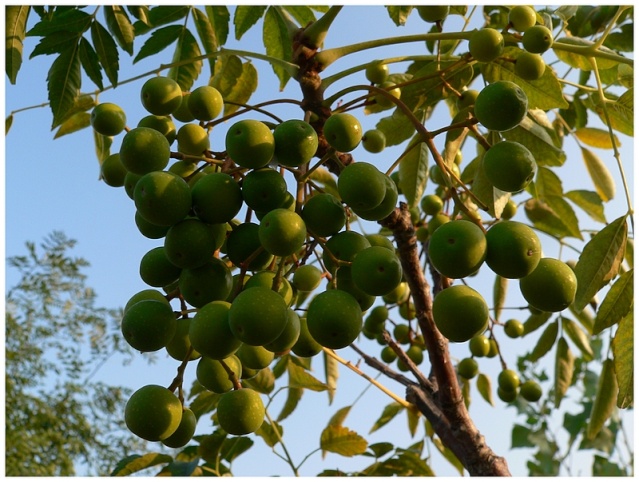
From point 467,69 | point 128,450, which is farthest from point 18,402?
point 467,69

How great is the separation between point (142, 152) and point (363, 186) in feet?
1.48

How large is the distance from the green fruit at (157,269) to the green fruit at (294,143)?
31 centimetres

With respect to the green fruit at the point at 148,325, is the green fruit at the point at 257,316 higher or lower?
lower

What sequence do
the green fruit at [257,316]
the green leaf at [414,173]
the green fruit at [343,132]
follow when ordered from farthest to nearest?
the green leaf at [414,173] → the green fruit at [343,132] → the green fruit at [257,316]

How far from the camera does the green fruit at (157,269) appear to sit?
1279mm

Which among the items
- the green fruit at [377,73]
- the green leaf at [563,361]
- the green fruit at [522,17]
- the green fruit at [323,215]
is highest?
the green fruit at [377,73]

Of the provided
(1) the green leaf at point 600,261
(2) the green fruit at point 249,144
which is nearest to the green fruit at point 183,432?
(2) the green fruit at point 249,144

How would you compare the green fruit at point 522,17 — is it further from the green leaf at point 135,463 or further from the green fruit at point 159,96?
the green leaf at point 135,463

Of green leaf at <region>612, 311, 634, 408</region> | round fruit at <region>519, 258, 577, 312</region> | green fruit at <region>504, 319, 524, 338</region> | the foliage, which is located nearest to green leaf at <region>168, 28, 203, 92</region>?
the foliage

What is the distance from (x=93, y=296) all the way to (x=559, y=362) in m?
6.83

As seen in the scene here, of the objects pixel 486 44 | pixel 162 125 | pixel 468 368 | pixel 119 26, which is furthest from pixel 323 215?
pixel 468 368

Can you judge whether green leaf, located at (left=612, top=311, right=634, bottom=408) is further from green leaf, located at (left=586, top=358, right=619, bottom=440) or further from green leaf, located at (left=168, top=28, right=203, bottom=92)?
green leaf, located at (left=168, top=28, right=203, bottom=92)

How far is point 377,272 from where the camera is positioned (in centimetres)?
116

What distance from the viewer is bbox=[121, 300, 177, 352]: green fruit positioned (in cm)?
120
